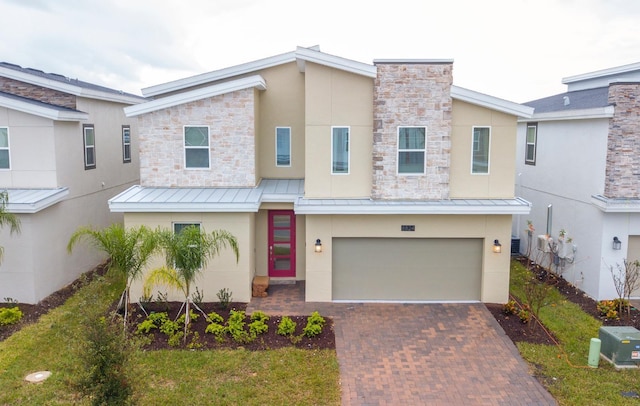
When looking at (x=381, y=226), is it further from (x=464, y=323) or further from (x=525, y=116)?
(x=525, y=116)

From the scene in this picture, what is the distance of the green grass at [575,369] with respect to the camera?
1050 centimetres

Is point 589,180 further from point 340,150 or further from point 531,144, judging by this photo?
point 340,150

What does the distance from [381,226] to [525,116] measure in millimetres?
4951

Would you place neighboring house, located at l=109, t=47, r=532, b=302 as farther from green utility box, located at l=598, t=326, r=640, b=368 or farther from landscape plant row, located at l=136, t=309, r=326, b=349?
green utility box, located at l=598, t=326, r=640, b=368

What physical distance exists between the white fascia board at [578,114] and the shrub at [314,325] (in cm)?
826

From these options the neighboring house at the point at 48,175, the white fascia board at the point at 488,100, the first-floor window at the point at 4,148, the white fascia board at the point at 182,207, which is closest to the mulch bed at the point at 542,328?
the white fascia board at the point at 488,100

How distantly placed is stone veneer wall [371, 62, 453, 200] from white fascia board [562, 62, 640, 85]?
30.2 feet

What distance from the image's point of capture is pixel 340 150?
15219 millimetres

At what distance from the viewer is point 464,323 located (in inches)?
557

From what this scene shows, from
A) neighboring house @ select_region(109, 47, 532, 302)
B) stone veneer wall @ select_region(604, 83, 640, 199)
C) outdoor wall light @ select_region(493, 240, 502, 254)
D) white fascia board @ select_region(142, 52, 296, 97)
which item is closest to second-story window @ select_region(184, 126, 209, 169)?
neighboring house @ select_region(109, 47, 532, 302)

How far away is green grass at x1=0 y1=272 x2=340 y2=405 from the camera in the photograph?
1010cm

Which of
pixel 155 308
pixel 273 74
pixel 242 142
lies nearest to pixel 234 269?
pixel 155 308

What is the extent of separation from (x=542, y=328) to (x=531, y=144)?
9249 millimetres

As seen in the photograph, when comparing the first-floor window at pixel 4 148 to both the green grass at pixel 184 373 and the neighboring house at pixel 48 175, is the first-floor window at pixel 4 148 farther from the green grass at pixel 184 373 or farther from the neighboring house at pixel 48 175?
the green grass at pixel 184 373
